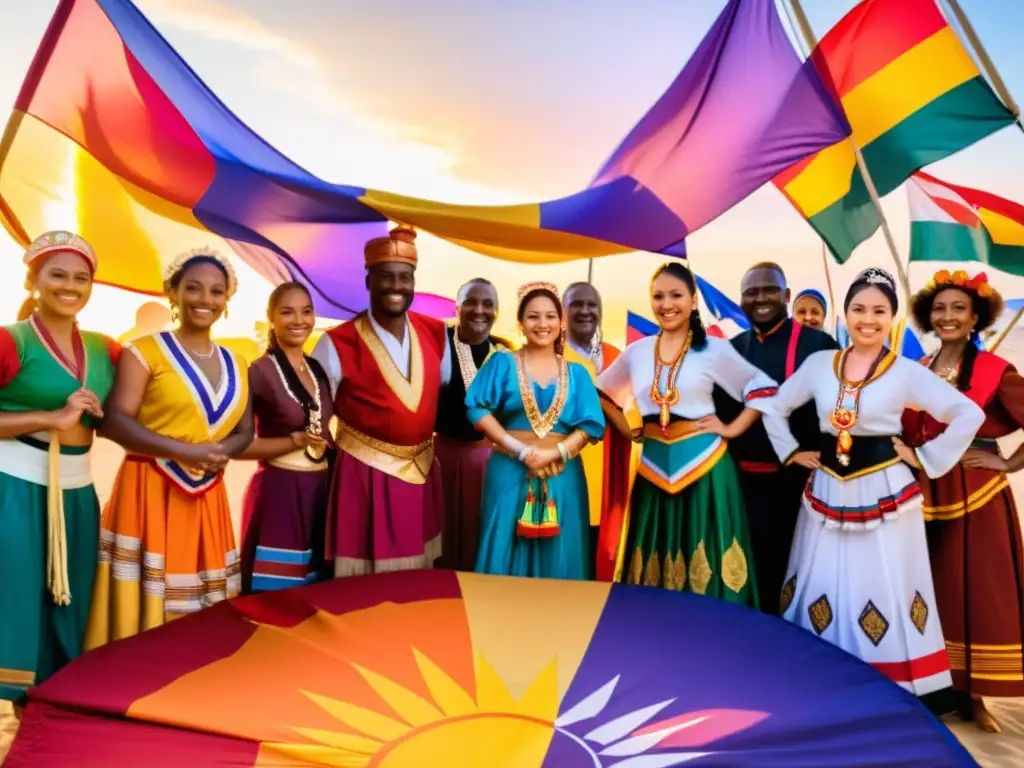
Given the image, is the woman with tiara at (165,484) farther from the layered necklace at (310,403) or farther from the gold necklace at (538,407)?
the gold necklace at (538,407)

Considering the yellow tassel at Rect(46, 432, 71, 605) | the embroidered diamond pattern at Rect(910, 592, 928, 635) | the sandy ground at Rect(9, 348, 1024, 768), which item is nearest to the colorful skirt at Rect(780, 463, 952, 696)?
the embroidered diamond pattern at Rect(910, 592, 928, 635)

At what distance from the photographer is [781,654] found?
8.23ft

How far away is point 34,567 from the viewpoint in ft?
9.29

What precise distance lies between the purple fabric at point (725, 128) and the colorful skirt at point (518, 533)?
1.07m

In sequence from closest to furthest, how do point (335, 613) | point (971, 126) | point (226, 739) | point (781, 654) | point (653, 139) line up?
point (226, 739), point (781, 654), point (335, 613), point (653, 139), point (971, 126)

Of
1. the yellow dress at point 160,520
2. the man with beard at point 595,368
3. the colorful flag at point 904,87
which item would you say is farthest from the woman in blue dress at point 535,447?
the colorful flag at point 904,87

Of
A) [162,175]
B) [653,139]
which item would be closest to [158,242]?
[162,175]

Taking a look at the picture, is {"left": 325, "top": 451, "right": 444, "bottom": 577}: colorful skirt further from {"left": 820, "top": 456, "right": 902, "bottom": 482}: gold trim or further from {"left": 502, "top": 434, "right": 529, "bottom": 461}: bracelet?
{"left": 820, "top": 456, "right": 902, "bottom": 482}: gold trim

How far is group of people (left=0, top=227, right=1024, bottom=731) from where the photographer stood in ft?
9.50

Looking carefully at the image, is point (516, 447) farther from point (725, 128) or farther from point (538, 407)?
point (725, 128)

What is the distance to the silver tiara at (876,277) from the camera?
10.7 ft

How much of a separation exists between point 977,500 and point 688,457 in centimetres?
130

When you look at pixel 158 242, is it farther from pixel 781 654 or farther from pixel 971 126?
pixel 971 126

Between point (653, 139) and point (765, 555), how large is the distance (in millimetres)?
2086
